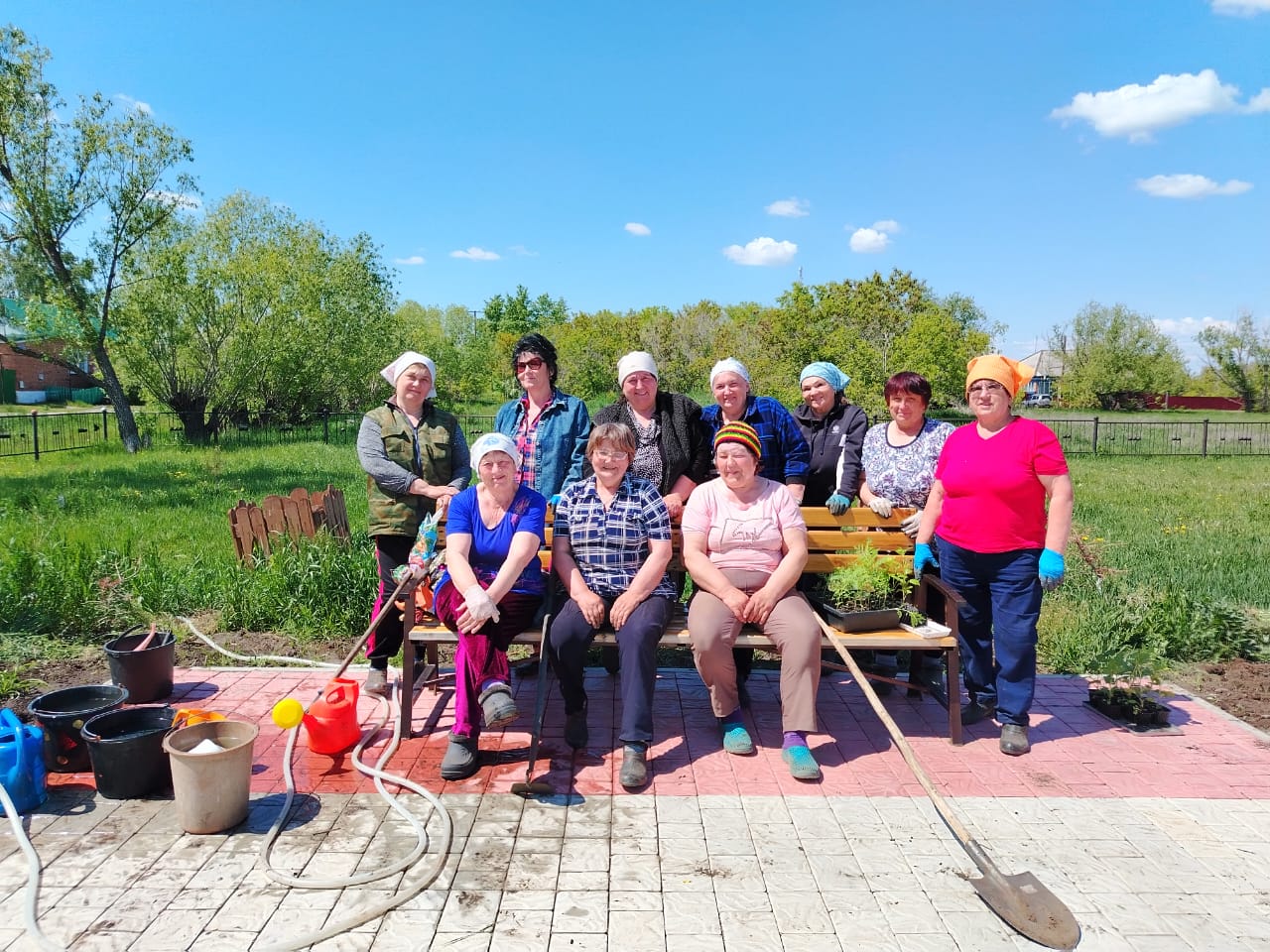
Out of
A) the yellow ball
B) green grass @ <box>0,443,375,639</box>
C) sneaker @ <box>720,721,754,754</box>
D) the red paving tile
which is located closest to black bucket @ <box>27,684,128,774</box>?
the red paving tile

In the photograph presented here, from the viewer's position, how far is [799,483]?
14.3 feet

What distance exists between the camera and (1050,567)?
3.66m

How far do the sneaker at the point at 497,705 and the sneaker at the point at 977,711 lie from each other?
232 cm

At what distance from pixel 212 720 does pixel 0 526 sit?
6.02 metres

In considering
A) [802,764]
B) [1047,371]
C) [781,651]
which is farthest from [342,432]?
[1047,371]

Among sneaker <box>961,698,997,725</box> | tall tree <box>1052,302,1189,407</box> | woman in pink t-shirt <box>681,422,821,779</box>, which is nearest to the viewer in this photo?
woman in pink t-shirt <box>681,422,821,779</box>

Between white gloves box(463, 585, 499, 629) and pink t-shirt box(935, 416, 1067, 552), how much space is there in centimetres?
229

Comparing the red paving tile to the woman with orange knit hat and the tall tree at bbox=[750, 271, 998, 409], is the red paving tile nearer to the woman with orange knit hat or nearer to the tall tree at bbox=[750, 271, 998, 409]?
the woman with orange knit hat

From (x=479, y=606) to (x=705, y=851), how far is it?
4.58 feet

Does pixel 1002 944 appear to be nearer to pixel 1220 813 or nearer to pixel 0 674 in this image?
pixel 1220 813

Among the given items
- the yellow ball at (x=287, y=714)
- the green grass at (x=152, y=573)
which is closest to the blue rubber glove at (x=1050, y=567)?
the yellow ball at (x=287, y=714)

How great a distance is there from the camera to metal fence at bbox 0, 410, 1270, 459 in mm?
19453

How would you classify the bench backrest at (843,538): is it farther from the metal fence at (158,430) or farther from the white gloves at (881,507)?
the metal fence at (158,430)

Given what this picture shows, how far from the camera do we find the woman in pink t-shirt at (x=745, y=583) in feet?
12.0
